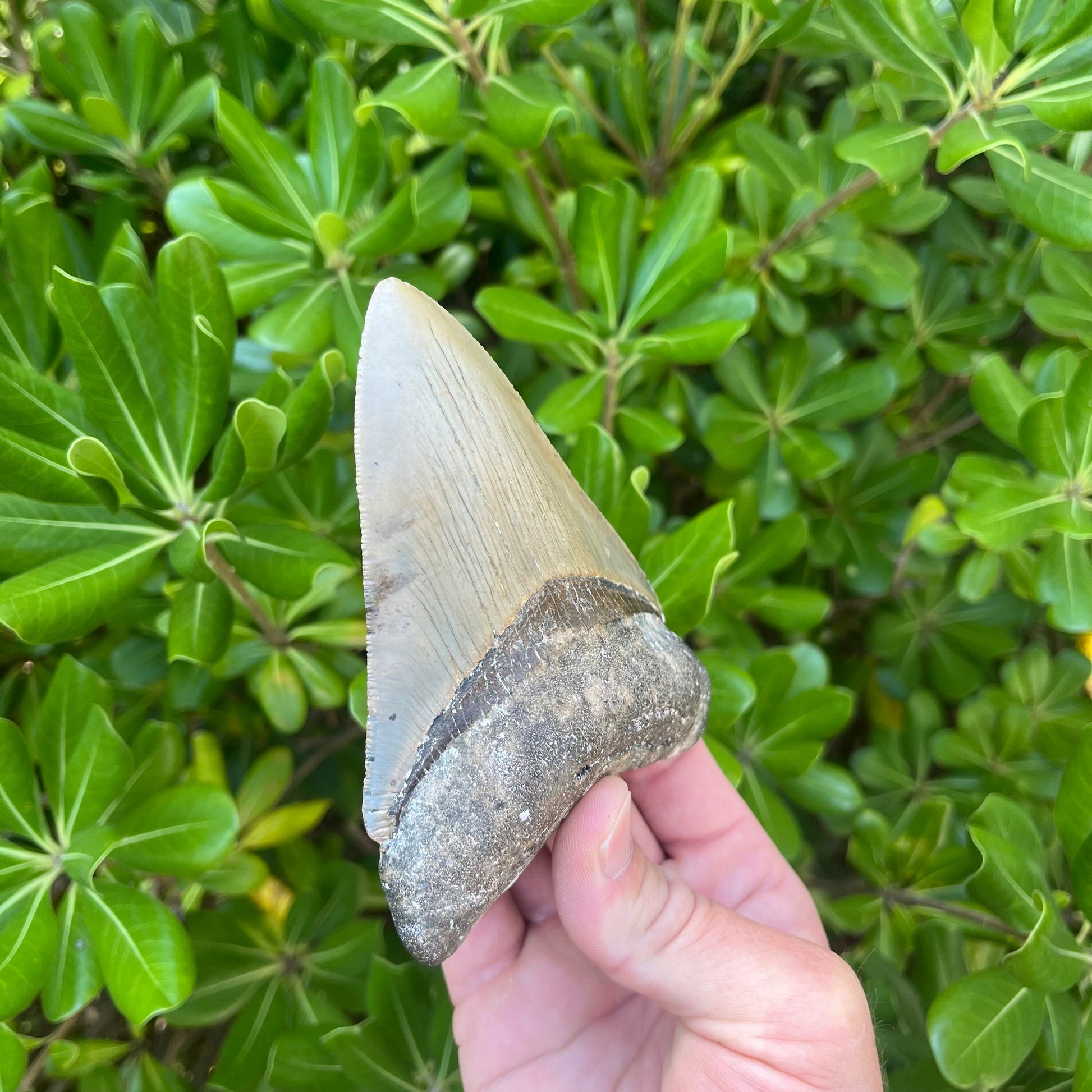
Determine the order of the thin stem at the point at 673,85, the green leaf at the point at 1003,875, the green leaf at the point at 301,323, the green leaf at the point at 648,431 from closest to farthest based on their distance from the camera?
the green leaf at the point at 1003,875 → the green leaf at the point at 301,323 → the green leaf at the point at 648,431 → the thin stem at the point at 673,85

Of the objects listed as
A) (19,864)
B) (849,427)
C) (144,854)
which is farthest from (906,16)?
(19,864)

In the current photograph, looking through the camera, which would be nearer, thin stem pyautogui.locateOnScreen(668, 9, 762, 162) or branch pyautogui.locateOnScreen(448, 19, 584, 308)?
branch pyautogui.locateOnScreen(448, 19, 584, 308)

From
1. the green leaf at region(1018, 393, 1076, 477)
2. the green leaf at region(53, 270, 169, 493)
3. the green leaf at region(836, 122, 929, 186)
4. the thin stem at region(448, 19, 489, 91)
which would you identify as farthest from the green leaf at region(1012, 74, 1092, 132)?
the green leaf at region(53, 270, 169, 493)

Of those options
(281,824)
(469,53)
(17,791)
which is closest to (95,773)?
(17,791)

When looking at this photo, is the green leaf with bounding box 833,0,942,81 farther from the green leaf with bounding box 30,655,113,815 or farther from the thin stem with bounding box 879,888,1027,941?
the green leaf with bounding box 30,655,113,815

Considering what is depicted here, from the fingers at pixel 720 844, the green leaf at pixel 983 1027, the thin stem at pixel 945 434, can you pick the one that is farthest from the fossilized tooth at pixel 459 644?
the thin stem at pixel 945 434

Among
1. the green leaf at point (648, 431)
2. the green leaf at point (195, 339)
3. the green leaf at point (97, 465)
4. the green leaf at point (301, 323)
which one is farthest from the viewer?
the green leaf at point (648, 431)

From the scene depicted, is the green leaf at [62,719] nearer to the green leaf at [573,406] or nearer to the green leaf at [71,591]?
the green leaf at [71,591]
